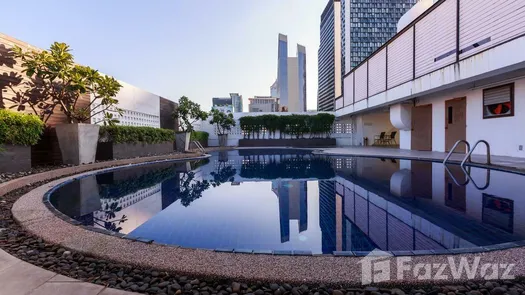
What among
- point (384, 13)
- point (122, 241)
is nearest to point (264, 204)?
point (122, 241)

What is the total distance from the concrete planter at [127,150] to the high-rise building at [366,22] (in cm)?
5034

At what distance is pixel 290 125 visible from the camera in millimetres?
21484

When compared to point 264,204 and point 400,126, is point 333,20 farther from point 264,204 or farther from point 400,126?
point 264,204

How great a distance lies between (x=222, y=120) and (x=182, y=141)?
5.91 metres

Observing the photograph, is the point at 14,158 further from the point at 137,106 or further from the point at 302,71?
the point at 302,71

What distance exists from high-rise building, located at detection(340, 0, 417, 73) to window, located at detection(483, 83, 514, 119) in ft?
157

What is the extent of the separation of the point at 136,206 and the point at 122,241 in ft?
6.54

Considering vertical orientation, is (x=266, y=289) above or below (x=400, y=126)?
below

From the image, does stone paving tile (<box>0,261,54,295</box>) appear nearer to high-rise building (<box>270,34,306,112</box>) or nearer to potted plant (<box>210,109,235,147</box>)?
potted plant (<box>210,109,235,147</box>)

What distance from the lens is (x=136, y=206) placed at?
13.4 ft

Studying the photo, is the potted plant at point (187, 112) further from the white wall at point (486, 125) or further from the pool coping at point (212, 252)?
the pool coping at point (212, 252)

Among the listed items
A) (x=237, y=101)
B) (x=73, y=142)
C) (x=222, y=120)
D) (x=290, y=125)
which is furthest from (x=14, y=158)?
(x=237, y=101)

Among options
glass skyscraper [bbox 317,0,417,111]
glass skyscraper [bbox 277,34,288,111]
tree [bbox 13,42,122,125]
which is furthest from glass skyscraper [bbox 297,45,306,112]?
tree [bbox 13,42,122,125]

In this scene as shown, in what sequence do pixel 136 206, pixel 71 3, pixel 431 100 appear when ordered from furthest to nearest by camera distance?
1. pixel 431 100
2. pixel 71 3
3. pixel 136 206
